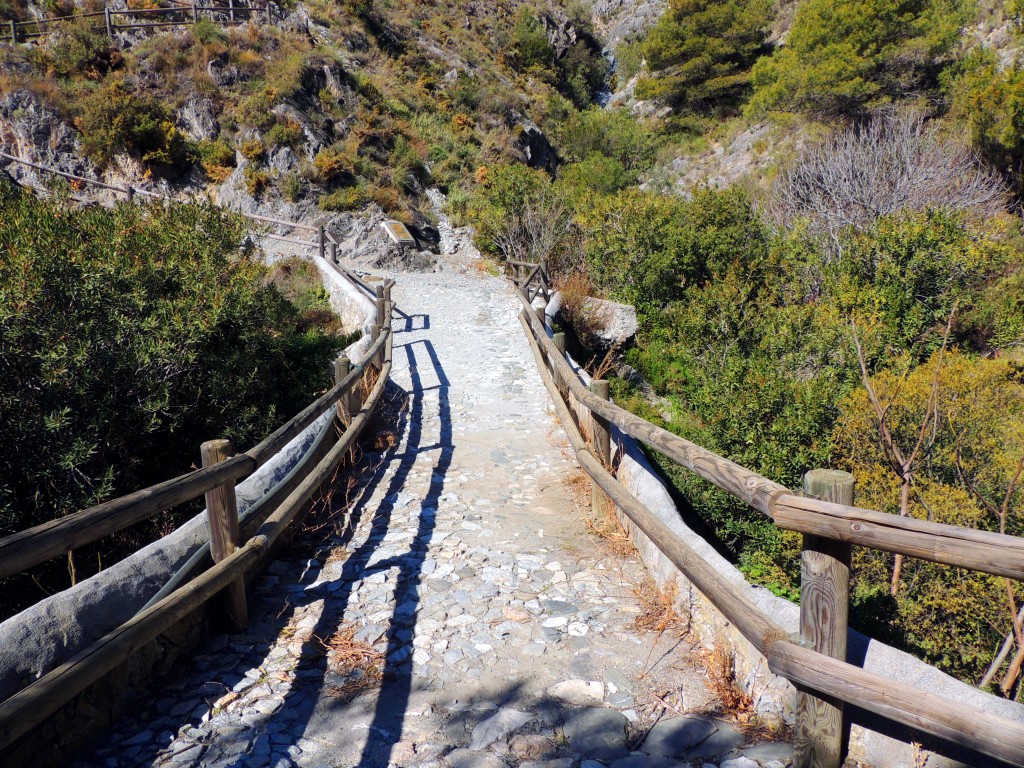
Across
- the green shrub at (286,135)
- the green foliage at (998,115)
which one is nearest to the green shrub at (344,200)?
the green shrub at (286,135)

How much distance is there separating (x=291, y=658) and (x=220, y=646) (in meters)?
0.42

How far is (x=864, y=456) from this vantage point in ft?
20.4

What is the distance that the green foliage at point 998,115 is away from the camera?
757 inches

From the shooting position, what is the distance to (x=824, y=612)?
233 centimetres

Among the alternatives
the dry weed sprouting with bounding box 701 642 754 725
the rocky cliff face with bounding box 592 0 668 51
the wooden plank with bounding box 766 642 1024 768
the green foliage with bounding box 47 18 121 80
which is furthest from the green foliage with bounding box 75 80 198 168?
the rocky cliff face with bounding box 592 0 668 51

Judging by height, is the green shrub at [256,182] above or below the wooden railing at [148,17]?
below

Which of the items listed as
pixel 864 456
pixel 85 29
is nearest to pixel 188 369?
pixel 864 456

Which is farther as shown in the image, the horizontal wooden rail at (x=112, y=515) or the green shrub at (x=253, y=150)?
the green shrub at (x=253, y=150)

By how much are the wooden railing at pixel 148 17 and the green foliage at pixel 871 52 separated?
81.3 ft

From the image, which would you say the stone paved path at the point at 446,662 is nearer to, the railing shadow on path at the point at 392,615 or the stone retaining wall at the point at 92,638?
the railing shadow on path at the point at 392,615

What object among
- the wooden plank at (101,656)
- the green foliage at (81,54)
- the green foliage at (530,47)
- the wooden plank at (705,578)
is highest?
the green foliage at (530,47)

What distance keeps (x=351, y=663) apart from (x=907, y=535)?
2.69 m

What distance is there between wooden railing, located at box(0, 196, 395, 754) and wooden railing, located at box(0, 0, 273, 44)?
3044 centimetres

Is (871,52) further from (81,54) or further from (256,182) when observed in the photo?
(81,54)
